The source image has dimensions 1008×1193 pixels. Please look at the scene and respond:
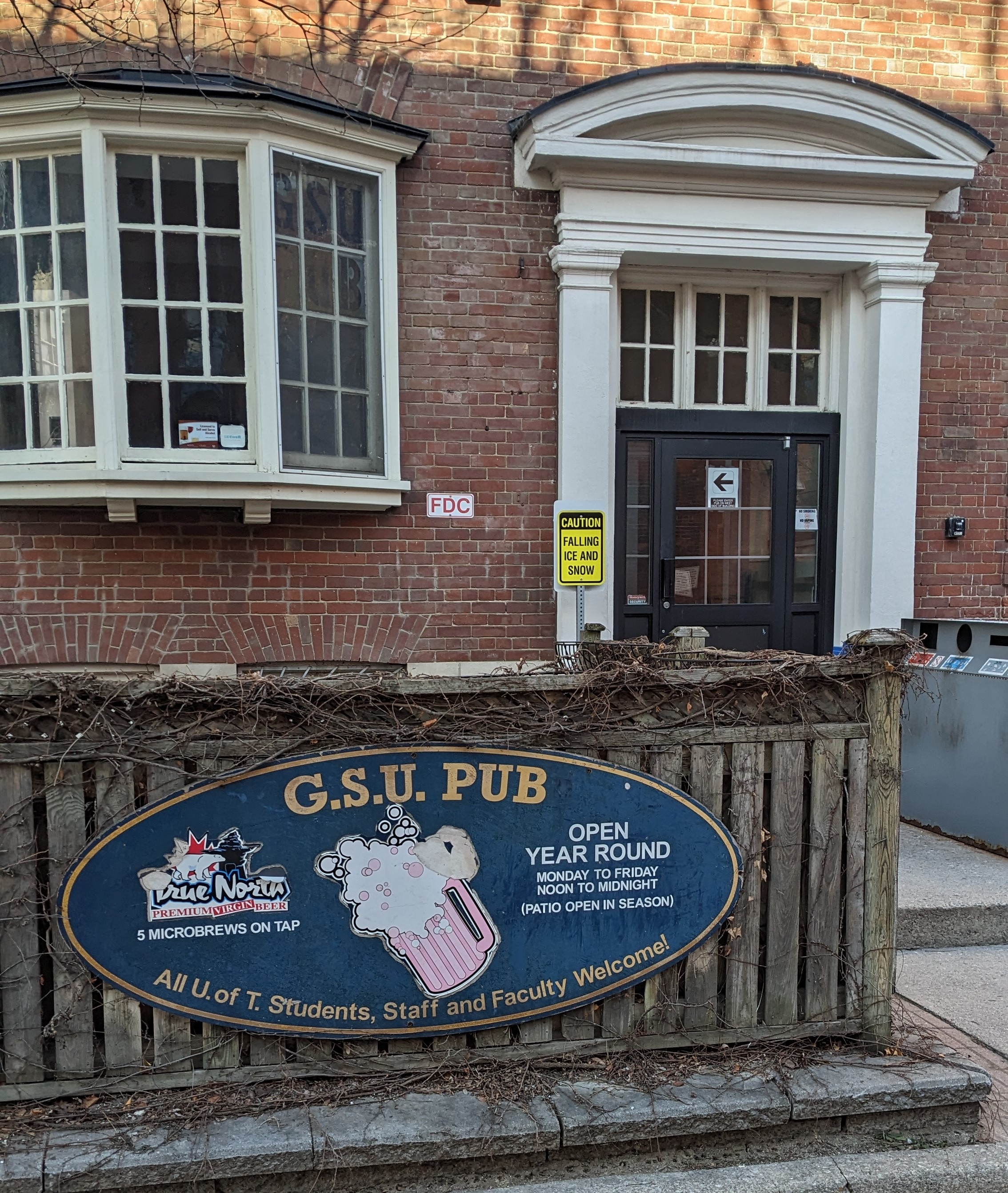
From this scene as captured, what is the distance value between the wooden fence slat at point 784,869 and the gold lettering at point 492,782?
918mm

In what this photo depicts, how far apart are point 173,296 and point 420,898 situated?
4650 millimetres

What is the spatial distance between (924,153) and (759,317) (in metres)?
1.57

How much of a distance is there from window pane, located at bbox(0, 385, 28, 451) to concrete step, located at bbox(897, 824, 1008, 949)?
5985 mm

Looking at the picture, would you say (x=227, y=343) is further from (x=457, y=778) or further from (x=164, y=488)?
(x=457, y=778)

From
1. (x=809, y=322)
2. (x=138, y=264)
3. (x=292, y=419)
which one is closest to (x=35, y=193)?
(x=138, y=264)

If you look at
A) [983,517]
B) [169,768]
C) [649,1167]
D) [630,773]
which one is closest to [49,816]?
[169,768]

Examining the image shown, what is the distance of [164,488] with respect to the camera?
5.66m

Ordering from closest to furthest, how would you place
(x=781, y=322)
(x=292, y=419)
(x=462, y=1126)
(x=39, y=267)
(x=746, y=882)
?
(x=462, y=1126) → (x=746, y=882) → (x=39, y=267) → (x=292, y=419) → (x=781, y=322)

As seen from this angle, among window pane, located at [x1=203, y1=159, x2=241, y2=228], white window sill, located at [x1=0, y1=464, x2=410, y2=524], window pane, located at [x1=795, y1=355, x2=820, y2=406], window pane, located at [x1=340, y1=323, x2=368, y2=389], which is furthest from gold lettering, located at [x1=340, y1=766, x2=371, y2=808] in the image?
window pane, located at [x1=795, y1=355, x2=820, y2=406]

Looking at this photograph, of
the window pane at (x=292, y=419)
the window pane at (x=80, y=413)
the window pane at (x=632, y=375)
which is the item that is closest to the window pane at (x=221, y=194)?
the window pane at (x=292, y=419)

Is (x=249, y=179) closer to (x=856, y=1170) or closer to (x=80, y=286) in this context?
(x=80, y=286)

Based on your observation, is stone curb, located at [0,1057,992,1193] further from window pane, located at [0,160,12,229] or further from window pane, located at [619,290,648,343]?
window pane, located at [0,160,12,229]

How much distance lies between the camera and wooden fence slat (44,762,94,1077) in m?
2.60

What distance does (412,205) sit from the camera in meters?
6.18
